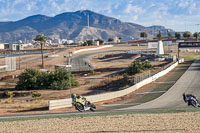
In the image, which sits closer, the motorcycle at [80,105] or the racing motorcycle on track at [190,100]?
the racing motorcycle on track at [190,100]

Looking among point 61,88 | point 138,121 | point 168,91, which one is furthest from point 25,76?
point 138,121

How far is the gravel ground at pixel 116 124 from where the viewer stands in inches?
543

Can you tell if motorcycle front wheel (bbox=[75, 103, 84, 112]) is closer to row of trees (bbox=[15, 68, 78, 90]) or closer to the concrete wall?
the concrete wall

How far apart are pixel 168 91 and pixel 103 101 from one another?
848cm

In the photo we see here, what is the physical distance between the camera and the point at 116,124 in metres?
15.2

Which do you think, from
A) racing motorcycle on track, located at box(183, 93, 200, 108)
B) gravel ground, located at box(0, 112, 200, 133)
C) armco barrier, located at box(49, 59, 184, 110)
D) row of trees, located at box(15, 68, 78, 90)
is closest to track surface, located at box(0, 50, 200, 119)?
racing motorcycle on track, located at box(183, 93, 200, 108)

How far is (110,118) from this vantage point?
1712 centimetres

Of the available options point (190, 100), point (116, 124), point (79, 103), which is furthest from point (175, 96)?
point (116, 124)

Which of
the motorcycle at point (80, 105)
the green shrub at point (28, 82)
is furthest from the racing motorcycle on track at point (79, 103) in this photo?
the green shrub at point (28, 82)

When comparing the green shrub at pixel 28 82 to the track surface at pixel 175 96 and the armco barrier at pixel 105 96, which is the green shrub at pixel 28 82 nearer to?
the armco barrier at pixel 105 96

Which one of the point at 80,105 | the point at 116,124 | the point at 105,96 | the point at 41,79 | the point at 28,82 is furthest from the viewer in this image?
the point at 41,79

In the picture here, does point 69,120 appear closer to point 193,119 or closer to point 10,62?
point 193,119

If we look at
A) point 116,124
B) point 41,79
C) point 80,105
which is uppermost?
point 80,105

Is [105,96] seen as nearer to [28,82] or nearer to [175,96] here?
[175,96]
